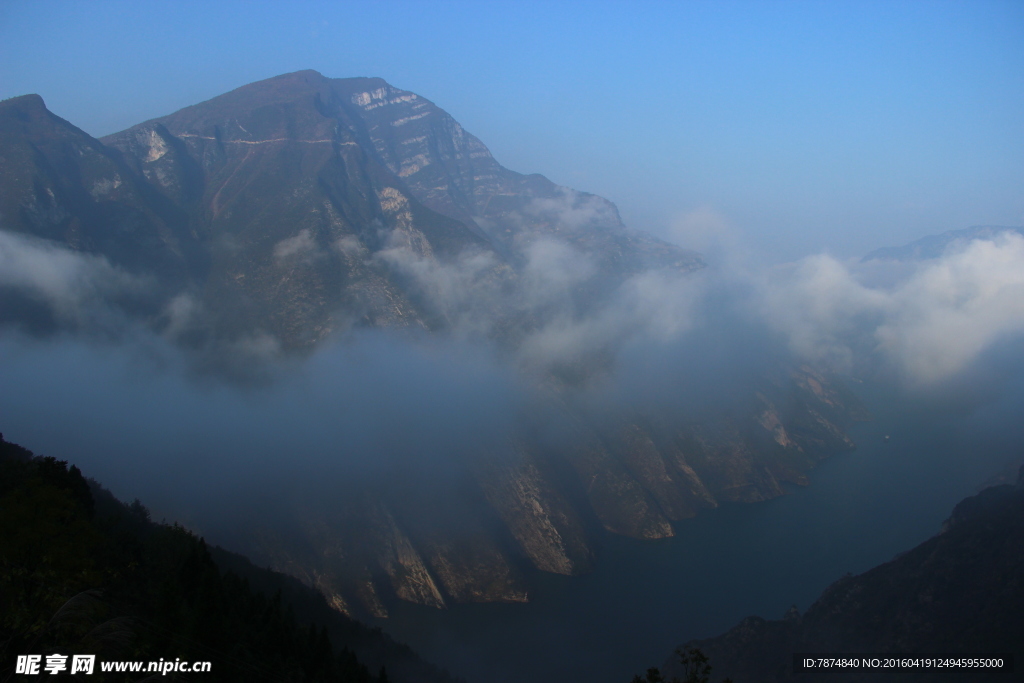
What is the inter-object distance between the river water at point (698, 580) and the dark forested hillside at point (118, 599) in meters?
26.2

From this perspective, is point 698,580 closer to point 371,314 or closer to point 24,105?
point 371,314

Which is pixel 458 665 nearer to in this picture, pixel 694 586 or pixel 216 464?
pixel 694 586

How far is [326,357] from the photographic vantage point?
13688 centimetres

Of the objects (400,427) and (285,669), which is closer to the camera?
(285,669)

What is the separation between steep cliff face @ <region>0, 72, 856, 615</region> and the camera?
10462cm

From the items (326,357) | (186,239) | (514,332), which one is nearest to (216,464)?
(326,357)

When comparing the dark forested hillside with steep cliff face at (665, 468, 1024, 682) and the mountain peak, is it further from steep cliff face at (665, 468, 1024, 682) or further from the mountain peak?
the mountain peak

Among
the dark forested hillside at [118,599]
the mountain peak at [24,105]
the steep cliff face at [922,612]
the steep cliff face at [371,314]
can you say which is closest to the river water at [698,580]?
the steep cliff face at [371,314]

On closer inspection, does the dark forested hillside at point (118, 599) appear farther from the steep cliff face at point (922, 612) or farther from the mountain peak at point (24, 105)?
the mountain peak at point (24, 105)

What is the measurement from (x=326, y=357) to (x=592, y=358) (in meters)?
79.6

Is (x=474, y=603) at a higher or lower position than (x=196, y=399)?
lower

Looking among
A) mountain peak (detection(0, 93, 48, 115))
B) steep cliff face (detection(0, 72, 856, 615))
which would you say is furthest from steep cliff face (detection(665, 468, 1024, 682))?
mountain peak (detection(0, 93, 48, 115))

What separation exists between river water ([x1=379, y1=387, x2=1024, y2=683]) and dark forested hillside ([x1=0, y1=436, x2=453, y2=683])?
86.0ft

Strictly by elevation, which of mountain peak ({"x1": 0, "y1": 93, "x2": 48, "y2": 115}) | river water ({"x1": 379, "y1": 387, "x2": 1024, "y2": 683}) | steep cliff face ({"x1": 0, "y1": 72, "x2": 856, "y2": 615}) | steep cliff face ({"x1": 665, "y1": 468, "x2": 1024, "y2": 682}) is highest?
mountain peak ({"x1": 0, "y1": 93, "x2": 48, "y2": 115})
